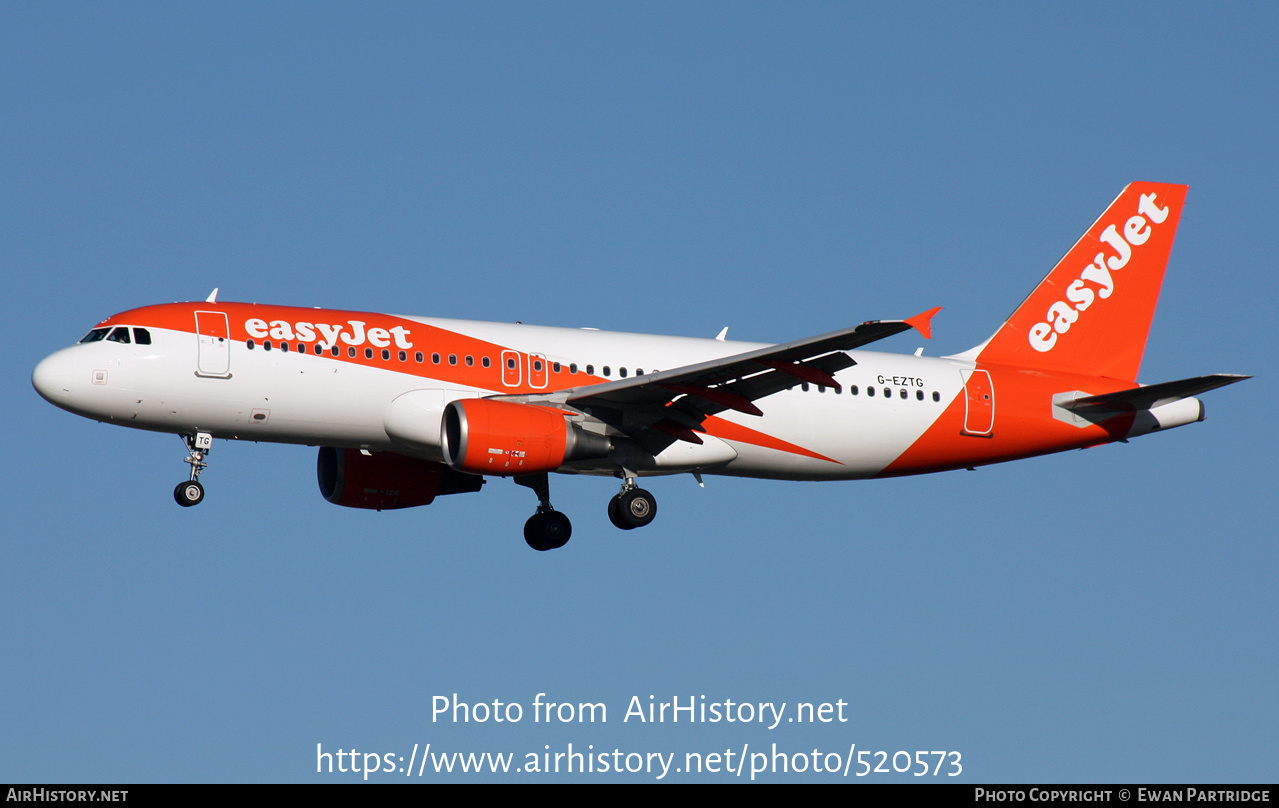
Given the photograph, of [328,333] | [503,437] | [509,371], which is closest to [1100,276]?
[509,371]

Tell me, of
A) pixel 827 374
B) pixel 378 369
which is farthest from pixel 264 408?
pixel 827 374

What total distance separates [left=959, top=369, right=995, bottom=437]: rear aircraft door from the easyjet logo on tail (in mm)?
2572

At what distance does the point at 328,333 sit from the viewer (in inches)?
1276

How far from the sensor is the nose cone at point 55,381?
31.1 meters

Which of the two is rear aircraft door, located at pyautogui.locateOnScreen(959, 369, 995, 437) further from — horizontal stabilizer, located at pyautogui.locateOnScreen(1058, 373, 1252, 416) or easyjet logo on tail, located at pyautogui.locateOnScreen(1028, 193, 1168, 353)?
easyjet logo on tail, located at pyautogui.locateOnScreen(1028, 193, 1168, 353)

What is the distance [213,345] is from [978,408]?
17373mm

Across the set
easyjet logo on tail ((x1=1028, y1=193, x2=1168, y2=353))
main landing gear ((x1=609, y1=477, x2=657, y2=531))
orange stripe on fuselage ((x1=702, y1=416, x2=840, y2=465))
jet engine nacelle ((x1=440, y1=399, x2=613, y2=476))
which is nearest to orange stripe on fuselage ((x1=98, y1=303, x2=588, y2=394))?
jet engine nacelle ((x1=440, y1=399, x2=613, y2=476))

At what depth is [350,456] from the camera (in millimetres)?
36969

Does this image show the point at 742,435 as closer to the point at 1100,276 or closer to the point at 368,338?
the point at 368,338

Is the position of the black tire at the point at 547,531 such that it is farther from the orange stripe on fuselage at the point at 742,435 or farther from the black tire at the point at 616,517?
the orange stripe on fuselage at the point at 742,435

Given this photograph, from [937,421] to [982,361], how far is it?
280 cm

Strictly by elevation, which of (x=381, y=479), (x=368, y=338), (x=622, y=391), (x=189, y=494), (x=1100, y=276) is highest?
(x=1100, y=276)

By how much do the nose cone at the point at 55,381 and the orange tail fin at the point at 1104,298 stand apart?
2100cm

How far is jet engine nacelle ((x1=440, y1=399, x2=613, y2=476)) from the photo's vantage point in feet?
104
